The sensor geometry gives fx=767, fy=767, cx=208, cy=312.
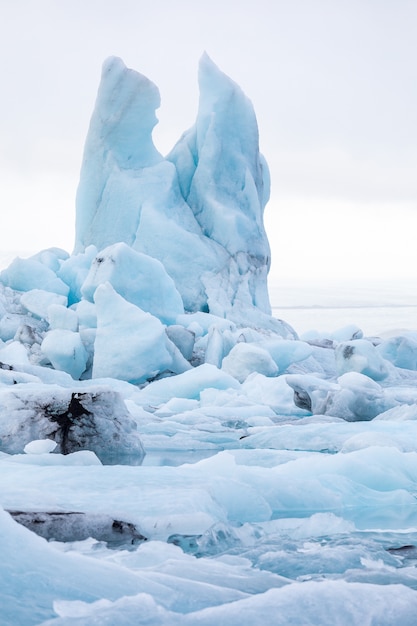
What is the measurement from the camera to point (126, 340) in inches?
386

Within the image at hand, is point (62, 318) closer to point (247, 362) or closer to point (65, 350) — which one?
point (65, 350)

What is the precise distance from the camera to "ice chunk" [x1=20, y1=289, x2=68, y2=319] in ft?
40.5

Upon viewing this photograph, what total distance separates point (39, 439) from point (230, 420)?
2653 millimetres

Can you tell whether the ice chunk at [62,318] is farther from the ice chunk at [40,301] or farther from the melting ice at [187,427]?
the ice chunk at [40,301]

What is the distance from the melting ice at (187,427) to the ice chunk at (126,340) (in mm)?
26

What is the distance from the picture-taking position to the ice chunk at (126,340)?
32.0 ft

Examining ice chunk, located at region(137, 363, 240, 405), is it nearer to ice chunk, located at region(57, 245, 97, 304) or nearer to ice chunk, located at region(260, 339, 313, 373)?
ice chunk, located at region(260, 339, 313, 373)

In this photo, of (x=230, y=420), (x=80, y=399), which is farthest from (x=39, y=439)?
(x=230, y=420)

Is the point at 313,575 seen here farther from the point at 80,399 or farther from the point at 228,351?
the point at 228,351

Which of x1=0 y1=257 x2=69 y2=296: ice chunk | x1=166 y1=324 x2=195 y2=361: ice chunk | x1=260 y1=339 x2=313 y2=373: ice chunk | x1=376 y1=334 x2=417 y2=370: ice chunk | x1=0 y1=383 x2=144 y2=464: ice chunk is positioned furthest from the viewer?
x1=376 y1=334 x2=417 y2=370: ice chunk

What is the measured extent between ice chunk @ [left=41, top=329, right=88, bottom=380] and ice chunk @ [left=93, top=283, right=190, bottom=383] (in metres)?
0.44

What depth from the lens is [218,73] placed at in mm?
15680

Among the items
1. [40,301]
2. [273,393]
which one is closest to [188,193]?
[40,301]

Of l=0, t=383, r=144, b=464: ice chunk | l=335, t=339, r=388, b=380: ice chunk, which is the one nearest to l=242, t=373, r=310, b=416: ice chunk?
l=335, t=339, r=388, b=380: ice chunk
